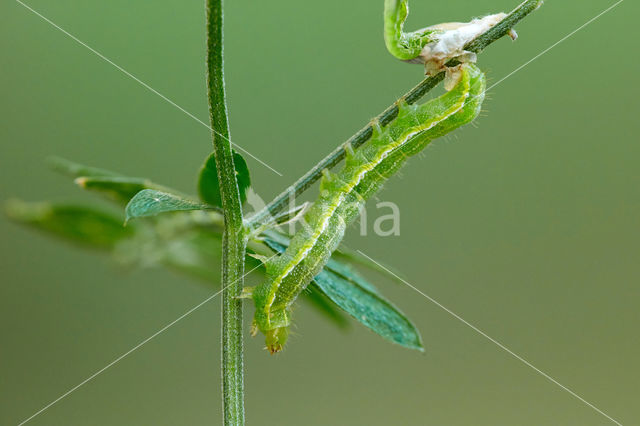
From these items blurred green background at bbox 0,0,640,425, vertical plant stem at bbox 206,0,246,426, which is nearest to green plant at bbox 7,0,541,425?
vertical plant stem at bbox 206,0,246,426

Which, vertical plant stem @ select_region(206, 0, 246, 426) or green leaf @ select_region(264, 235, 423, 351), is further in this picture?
green leaf @ select_region(264, 235, 423, 351)

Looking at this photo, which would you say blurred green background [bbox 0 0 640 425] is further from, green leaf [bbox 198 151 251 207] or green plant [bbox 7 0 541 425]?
green leaf [bbox 198 151 251 207]

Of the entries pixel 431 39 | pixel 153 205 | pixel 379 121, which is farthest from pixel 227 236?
pixel 431 39

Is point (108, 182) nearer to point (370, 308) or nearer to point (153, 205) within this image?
point (153, 205)

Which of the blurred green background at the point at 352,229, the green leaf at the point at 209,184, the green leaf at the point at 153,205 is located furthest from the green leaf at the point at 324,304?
the blurred green background at the point at 352,229

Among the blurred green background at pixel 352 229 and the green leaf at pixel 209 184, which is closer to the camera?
the green leaf at pixel 209 184

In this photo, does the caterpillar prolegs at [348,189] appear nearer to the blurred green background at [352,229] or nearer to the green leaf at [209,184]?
the green leaf at [209,184]

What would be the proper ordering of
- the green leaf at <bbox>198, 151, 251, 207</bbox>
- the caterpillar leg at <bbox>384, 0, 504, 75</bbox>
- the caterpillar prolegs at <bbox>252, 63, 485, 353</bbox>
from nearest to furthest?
the caterpillar leg at <bbox>384, 0, 504, 75</bbox> < the green leaf at <bbox>198, 151, 251, 207</bbox> < the caterpillar prolegs at <bbox>252, 63, 485, 353</bbox>
